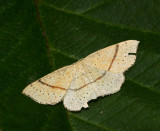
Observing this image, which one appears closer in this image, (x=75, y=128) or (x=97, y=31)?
(x=75, y=128)

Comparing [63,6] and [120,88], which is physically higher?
[63,6]

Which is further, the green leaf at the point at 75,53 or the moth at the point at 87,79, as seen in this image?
the moth at the point at 87,79

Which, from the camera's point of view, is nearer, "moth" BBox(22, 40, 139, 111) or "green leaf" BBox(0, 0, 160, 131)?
"green leaf" BBox(0, 0, 160, 131)

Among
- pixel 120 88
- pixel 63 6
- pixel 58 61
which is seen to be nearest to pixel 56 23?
pixel 63 6

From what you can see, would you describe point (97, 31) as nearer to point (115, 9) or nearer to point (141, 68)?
point (115, 9)

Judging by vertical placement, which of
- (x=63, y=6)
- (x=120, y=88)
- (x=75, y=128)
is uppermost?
(x=63, y=6)
